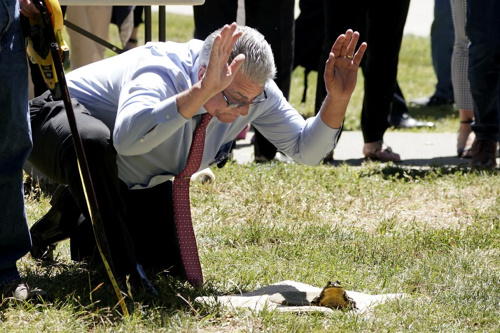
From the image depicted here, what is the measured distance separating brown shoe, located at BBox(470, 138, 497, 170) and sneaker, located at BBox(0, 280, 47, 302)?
3620 millimetres

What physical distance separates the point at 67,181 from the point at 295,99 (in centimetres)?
587

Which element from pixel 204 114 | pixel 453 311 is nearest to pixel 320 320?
pixel 453 311

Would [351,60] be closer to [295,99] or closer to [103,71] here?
[103,71]

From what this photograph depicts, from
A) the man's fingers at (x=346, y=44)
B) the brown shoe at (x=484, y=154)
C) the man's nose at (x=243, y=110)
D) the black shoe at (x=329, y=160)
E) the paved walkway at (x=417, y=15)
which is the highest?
the man's fingers at (x=346, y=44)

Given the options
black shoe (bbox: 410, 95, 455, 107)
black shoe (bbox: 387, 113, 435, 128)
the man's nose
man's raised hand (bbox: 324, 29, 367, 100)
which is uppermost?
man's raised hand (bbox: 324, 29, 367, 100)

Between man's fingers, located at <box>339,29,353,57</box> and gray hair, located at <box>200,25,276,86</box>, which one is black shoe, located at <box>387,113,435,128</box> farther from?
gray hair, located at <box>200,25,276,86</box>

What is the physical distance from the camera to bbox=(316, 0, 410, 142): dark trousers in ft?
19.8

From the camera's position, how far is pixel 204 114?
138 inches

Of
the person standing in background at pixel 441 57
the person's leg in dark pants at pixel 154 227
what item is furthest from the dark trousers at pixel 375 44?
the person standing in background at pixel 441 57

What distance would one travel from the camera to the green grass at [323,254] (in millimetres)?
3225

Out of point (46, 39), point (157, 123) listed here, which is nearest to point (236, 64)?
point (157, 123)

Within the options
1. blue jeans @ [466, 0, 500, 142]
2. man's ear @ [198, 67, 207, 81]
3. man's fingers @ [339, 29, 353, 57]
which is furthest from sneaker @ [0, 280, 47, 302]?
blue jeans @ [466, 0, 500, 142]

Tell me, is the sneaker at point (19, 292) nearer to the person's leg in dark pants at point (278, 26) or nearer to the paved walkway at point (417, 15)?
the person's leg in dark pants at point (278, 26)

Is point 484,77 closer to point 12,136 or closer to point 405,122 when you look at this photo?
point 405,122
